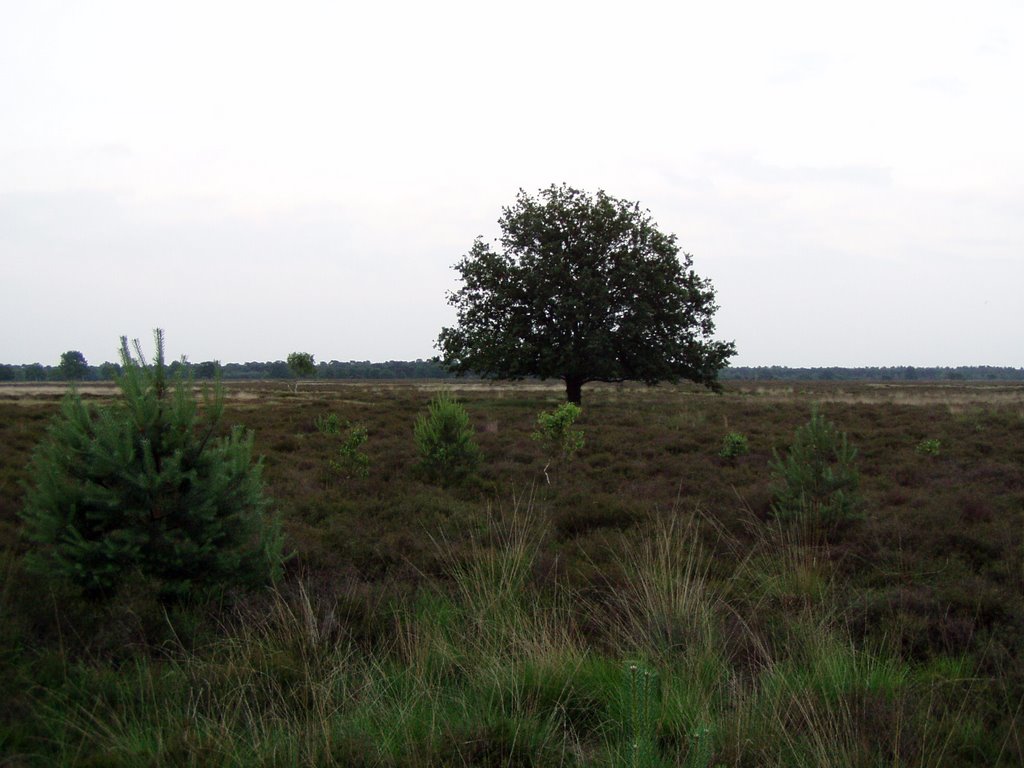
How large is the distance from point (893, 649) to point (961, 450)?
43.2ft

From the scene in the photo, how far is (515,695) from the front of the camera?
356 cm

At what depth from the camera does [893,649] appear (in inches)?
174

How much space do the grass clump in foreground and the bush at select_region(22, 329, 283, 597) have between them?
0.52 meters

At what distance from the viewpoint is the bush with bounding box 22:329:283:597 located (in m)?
4.67

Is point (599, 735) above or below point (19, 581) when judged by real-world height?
below

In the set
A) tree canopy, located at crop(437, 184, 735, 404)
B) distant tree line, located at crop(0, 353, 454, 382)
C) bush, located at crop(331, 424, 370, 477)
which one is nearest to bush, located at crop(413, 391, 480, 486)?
bush, located at crop(331, 424, 370, 477)

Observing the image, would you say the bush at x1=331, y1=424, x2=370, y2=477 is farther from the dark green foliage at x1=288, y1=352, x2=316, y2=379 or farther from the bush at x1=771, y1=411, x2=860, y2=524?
the dark green foliage at x1=288, y1=352, x2=316, y2=379

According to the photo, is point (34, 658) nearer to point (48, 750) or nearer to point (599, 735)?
point (48, 750)

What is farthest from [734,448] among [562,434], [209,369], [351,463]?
[209,369]

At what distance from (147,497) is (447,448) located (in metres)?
7.11

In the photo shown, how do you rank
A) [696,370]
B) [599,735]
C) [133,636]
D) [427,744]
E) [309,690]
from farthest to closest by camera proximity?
[696,370] < [133,636] < [309,690] < [599,735] < [427,744]

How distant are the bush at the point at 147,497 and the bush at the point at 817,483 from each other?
5625 millimetres

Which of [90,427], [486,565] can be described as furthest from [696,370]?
[90,427]

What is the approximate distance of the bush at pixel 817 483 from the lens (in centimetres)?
795
